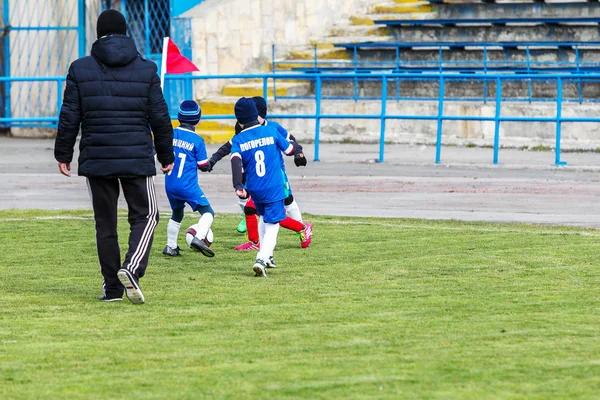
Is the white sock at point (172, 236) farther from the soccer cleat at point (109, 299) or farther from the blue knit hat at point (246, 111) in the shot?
the soccer cleat at point (109, 299)

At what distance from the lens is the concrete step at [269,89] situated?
26.2 meters

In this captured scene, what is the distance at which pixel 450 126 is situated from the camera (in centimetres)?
2402

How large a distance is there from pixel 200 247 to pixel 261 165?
1.18 m

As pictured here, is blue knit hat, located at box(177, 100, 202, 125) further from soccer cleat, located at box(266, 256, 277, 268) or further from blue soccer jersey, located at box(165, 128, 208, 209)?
soccer cleat, located at box(266, 256, 277, 268)

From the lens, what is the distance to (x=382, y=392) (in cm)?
558

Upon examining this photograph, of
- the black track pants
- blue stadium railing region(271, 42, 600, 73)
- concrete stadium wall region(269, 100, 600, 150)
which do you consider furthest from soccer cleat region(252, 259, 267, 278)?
blue stadium railing region(271, 42, 600, 73)

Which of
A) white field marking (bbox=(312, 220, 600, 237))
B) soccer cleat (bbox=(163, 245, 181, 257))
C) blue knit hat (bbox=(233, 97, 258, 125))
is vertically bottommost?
white field marking (bbox=(312, 220, 600, 237))

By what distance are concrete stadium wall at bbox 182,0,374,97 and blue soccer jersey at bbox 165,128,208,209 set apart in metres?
15.5

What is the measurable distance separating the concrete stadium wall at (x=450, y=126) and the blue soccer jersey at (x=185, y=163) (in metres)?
13.2

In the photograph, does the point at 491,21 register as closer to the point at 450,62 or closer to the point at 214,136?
the point at 450,62

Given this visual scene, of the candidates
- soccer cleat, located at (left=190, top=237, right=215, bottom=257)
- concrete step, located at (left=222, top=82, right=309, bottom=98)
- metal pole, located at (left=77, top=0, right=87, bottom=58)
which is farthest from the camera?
metal pole, located at (left=77, top=0, right=87, bottom=58)

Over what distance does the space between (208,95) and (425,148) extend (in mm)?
5501

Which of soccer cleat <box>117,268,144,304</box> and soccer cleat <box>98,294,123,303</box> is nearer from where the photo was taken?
soccer cleat <box>117,268,144,304</box>

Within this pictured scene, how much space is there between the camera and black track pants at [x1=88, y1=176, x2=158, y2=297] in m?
8.23
